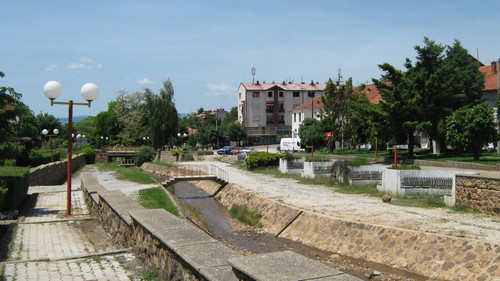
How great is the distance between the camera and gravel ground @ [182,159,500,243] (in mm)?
14211

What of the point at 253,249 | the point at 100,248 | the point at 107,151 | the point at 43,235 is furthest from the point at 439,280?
the point at 107,151

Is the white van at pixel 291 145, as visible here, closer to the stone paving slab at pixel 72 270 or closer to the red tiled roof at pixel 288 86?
the red tiled roof at pixel 288 86

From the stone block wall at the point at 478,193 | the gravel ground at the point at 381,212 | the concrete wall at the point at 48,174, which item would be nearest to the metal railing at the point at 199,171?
the gravel ground at the point at 381,212

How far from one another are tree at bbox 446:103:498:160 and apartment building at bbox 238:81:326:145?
5816 cm

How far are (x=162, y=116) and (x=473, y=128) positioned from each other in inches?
1888

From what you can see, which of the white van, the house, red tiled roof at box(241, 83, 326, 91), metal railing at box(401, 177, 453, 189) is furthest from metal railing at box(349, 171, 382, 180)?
red tiled roof at box(241, 83, 326, 91)

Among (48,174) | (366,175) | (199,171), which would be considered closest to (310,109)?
(199,171)

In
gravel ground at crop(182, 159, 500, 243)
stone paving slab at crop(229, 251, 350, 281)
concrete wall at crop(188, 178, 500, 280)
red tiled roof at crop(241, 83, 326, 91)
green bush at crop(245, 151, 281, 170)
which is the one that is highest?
red tiled roof at crop(241, 83, 326, 91)

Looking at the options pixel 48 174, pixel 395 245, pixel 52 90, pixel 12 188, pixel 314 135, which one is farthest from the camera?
pixel 314 135

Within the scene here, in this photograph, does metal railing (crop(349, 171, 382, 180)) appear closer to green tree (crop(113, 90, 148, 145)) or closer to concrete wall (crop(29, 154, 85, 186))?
concrete wall (crop(29, 154, 85, 186))

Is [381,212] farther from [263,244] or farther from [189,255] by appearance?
[189,255]

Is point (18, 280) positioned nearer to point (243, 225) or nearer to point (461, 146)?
point (243, 225)

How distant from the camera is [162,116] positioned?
225ft

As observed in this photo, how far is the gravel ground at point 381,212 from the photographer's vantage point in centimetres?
1421
